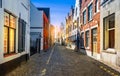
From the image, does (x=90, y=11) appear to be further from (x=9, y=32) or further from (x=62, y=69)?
(x=9, y=32)

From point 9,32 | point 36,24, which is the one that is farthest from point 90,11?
point 9,32

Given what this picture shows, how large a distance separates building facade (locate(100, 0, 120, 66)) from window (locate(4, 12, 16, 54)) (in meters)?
7.00

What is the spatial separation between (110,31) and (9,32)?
31.5 ft

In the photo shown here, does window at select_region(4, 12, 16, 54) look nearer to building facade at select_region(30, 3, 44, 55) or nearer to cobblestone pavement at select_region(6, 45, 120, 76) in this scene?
cobblestone pavement at select_region(6, 45, 120, 76)

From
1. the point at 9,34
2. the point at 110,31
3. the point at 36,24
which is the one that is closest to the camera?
the point at 9,34

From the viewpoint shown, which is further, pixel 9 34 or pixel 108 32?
pixel 108 32

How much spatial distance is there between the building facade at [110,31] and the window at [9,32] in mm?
7004

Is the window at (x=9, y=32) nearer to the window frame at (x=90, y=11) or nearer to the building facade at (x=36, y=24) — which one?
the window frame at (x=90, y=11)

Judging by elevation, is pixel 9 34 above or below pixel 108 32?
below

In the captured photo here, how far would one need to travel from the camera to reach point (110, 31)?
1944 centimetres

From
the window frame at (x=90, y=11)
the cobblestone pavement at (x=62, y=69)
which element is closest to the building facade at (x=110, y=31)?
the cobblestone pavement at (x=62, y=69)

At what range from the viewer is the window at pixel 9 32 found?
12105mm

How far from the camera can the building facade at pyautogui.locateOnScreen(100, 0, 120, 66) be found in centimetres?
1627

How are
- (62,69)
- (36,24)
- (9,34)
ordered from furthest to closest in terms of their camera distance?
(36,24), (62,69), (9,34)
